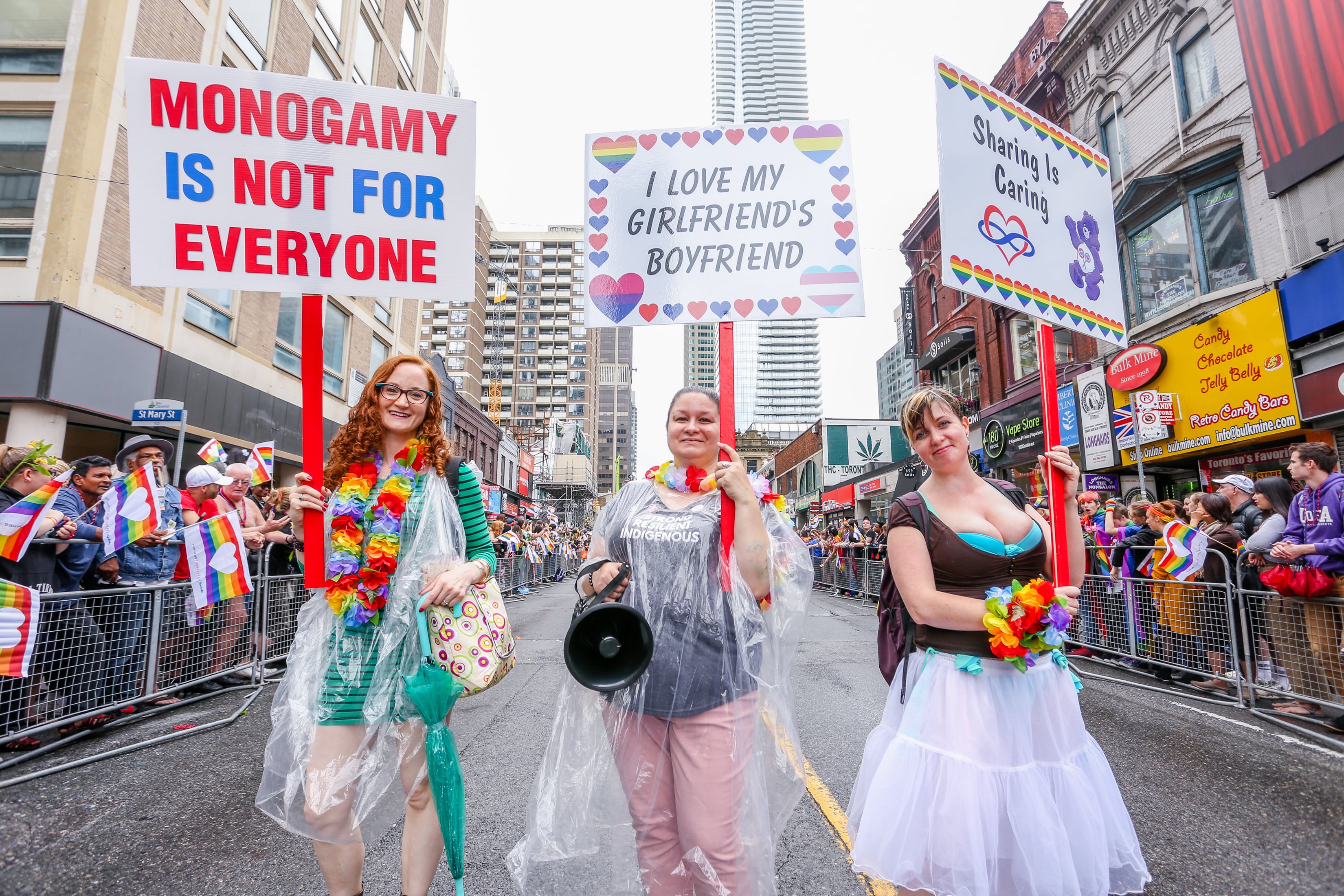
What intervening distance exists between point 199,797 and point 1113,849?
4.21 metres

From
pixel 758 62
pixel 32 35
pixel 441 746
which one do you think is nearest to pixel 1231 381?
pixel 441 746

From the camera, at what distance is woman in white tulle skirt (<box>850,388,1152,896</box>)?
202 cm

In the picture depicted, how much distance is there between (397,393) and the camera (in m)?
2.54

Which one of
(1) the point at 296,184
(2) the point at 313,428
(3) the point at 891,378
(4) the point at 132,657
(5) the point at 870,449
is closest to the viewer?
(2) the point at 313,428

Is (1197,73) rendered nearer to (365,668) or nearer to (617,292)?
(617,292)

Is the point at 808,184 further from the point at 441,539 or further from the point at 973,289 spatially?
the point at 441,539

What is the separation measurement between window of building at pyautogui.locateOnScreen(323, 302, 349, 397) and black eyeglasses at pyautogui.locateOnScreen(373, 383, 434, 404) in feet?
61.1

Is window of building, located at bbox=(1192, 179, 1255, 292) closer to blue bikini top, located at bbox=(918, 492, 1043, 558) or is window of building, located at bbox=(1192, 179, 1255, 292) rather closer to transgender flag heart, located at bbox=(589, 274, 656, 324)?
blue bikini top, located at bbox=(918, 492, 1043, 558)

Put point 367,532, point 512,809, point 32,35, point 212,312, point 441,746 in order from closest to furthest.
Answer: point 441,746 < point 367,532 < point 512,809 < point 32,35 < point 212,312

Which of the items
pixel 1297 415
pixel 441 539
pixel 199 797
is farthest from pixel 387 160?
pixel 1297 415

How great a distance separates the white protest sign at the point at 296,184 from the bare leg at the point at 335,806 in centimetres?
166

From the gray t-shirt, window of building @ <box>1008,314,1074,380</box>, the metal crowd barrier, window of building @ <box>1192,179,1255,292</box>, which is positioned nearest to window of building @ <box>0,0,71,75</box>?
the metal crowd barrier

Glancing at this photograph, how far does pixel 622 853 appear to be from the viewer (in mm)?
2279

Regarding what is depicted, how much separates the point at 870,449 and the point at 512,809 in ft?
124
